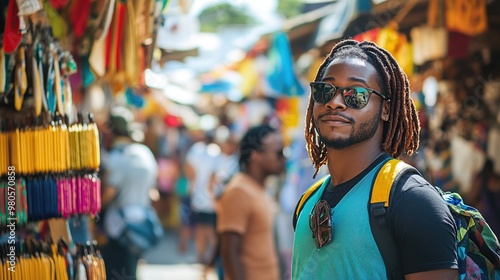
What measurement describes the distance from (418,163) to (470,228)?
4921 millimetres

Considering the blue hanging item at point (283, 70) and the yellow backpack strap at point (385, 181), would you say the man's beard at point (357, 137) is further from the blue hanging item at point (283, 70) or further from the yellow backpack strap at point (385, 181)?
the blue hanging item at point (283, 70)

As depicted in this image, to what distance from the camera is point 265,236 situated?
20.1 feet

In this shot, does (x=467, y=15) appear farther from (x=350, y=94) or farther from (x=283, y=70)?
(x=350, y=94)

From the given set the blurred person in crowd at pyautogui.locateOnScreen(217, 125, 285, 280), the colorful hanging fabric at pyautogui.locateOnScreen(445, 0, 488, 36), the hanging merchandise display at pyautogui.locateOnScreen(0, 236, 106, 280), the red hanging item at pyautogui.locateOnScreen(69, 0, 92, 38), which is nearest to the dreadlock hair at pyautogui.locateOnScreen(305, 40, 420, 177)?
the hanging merchandise display at pyautogui.locateOnScreen(0, 236, 106, 280)

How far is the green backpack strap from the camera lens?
289cm

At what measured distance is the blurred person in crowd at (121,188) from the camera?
283 inches

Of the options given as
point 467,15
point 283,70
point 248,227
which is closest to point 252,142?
point 248,227

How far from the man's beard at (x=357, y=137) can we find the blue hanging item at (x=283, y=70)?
654cm

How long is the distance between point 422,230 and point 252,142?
3791 mm

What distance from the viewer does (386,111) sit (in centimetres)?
325

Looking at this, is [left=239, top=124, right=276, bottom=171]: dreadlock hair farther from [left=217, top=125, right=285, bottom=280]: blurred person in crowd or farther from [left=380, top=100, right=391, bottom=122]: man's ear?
[left=380, top=100, right=391, bottom=122]: man's ear

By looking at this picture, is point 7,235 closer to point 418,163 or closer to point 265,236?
point 265,236

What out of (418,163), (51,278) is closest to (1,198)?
(51,278)

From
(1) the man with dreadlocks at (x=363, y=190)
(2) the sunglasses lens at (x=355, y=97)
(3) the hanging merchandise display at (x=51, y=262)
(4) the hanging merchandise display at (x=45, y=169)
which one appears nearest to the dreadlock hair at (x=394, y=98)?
(1) the man with dreadlocks at (x=363, y=190)
